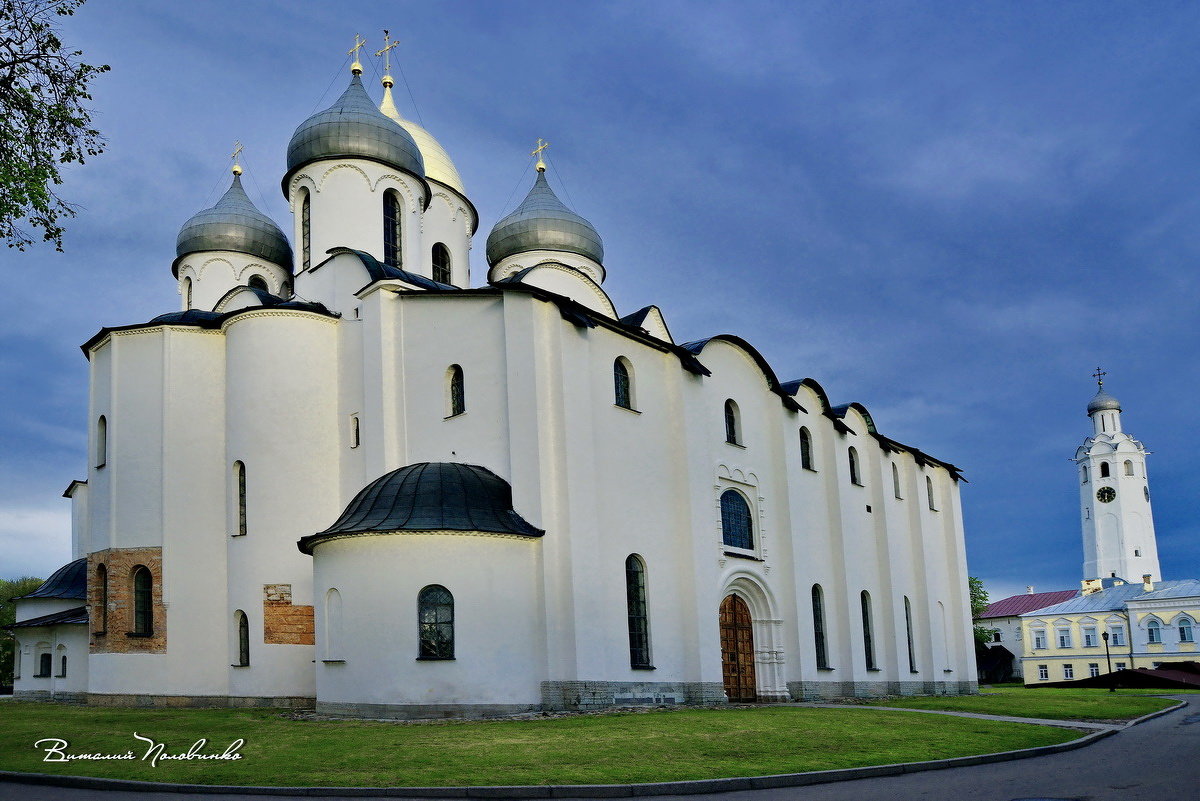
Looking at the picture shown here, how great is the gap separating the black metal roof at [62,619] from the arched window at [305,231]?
426 inches

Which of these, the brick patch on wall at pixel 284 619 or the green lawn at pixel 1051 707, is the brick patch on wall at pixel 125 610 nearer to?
the brick patch on wall at pixel 284 619

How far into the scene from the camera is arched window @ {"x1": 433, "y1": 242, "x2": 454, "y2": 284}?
1201 inches

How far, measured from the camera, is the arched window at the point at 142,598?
79.9 feet

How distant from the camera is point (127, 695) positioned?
23797 millimetres

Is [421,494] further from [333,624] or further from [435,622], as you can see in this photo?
[333,624]

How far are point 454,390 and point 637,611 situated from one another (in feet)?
20.2

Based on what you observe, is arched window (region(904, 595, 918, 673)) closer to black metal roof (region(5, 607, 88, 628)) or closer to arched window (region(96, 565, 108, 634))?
arched window (region(96, 565, 108, 634))

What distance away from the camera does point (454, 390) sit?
2281cm

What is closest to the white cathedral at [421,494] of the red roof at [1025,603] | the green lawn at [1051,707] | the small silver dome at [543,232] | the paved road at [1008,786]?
the small silver dome at [543,232]

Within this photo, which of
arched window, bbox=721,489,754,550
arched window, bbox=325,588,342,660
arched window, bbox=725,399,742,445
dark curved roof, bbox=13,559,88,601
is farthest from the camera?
dark curved roof, bbox=13,559,88,601

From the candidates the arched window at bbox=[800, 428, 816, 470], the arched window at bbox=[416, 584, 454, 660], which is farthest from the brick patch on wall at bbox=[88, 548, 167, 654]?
the arched window at bbox=[800, 428, 816, 470]

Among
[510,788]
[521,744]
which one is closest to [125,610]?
[521,744]

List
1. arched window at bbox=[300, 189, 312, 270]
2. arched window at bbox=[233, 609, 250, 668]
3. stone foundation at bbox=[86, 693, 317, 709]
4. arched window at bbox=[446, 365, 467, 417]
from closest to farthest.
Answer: stone foundation at bbox=[86, 693, 317, 709], arched window at bbox=[446, 365, 467, 417], arched window at bbox=[233, 609, 250, 668], arched window at bbox=[300, 189, 312, 270]

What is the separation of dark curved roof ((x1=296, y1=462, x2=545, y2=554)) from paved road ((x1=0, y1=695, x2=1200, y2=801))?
28.6ft
